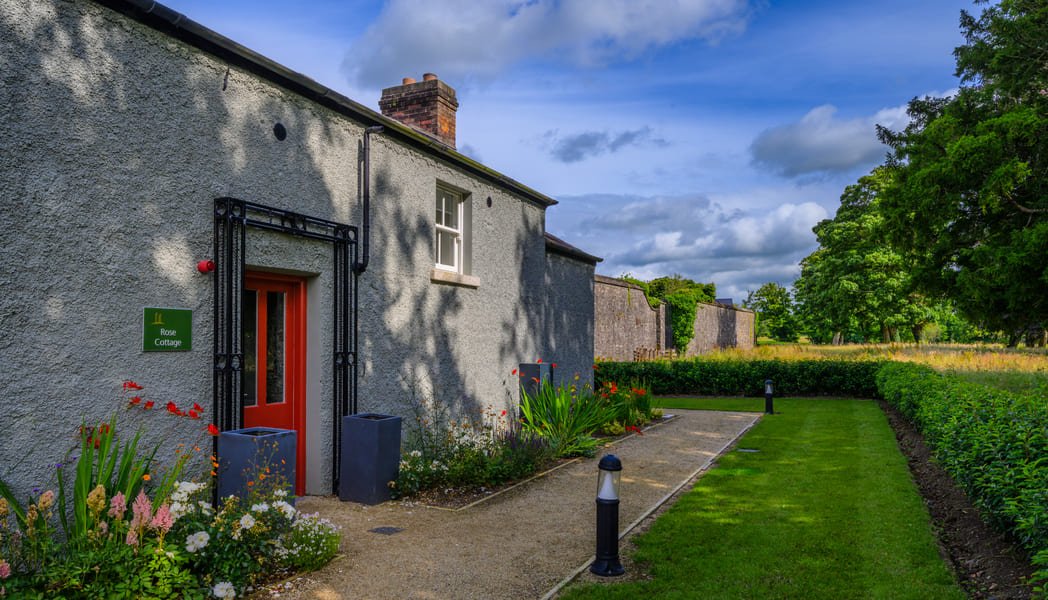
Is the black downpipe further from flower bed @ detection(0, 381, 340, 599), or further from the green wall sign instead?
flower bed @ detection(0, 381, 340, 599)

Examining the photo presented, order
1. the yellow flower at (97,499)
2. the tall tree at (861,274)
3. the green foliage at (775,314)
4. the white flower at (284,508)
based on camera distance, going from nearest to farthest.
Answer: the yellow flower at (97,499), the white flower at (284,508), the tall tree at (861,274), the green foliage at (775,314)

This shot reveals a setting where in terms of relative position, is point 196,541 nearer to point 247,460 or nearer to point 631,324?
point 247,460

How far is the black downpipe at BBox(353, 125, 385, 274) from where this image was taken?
26.1 feet

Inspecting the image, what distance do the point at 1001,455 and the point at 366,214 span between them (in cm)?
665

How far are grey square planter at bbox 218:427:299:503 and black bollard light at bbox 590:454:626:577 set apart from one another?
8.67 feet

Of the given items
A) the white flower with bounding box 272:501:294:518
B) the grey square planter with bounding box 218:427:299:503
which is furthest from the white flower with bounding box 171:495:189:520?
the grey square planter with bounding box 218:427:299:503

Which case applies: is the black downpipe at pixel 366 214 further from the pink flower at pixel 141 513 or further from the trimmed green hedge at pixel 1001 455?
the trimmed green hedge at pixel 1001 455

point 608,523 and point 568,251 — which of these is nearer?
point 608,523

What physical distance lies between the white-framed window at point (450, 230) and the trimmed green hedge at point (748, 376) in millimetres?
9986

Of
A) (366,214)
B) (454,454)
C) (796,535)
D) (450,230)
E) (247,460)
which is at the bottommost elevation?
(796,535)

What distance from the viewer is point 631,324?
23.8m

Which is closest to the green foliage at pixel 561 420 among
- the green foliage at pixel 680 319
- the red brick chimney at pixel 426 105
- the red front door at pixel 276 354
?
the red front door at pixel 276 354

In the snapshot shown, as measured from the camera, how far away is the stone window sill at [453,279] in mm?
9523

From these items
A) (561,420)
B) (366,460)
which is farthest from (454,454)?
(561,420)
